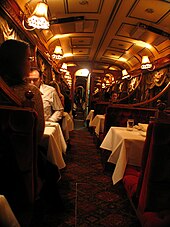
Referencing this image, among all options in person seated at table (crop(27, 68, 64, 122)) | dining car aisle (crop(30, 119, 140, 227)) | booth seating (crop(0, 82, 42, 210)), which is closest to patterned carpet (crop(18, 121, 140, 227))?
dining car aisle (crop(30, 119, 140, 227))

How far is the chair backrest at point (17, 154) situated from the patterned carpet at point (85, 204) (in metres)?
0.72

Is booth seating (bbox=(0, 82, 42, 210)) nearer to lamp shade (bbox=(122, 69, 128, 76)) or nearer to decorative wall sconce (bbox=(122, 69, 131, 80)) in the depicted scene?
decorative wall sconce (bbox=(122, 69, 131, 80))

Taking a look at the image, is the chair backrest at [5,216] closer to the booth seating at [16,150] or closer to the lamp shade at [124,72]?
the booth seating at [16,150]

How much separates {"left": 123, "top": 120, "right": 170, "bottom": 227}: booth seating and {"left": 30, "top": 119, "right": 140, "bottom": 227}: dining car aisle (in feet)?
1.88

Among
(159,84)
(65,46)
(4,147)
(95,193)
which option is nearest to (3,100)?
(4,147)

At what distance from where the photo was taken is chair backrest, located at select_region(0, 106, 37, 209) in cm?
120

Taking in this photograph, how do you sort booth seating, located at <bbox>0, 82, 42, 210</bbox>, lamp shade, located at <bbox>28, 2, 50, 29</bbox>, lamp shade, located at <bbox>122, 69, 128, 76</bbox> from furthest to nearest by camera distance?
lamp shade, located at <bbox>122, 69, 128, 76</bbox> < lamp shade, located at <bbox>28, 2, 50, 29</bbox> < booth seating, located at <bbox>0, 82, 42, 210</bbox>

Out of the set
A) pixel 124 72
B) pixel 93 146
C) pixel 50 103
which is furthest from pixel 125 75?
pixel 50 103

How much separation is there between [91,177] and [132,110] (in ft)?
4.40

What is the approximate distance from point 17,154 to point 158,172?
99 centimetres

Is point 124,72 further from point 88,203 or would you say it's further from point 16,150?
point 16,150

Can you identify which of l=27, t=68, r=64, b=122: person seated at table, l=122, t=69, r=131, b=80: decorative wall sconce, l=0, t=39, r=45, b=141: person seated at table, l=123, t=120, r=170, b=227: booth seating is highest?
l=122, t=69, r=131, b=80: decorative wall sconce

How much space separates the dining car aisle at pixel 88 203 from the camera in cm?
190

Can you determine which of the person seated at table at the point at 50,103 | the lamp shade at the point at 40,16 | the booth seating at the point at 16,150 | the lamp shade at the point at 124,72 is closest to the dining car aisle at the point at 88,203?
the booth seating at the point at 16,150
